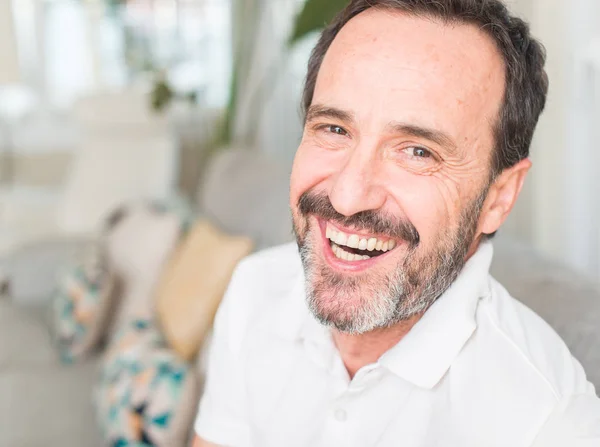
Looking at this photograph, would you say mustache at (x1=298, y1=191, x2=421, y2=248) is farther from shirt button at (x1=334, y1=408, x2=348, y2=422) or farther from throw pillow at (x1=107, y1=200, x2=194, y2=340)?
throw pillow at (x1=107, y1=200, x2=194, y2=340)

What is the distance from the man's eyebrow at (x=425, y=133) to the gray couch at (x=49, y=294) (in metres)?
0.36

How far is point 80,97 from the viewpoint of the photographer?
3779 millimetres

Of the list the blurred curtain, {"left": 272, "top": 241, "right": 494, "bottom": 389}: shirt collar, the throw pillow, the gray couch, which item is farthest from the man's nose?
the blurred curtain

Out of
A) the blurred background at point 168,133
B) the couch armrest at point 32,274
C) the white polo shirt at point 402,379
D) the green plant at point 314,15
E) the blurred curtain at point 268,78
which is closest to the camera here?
the white polo shirt at point 402,379

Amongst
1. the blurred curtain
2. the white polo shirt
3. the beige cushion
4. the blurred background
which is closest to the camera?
the white polo shirt

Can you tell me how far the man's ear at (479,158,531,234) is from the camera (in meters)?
1.00

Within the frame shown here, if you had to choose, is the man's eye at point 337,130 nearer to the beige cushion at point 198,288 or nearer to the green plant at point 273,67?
the beige cushion at point 198,288

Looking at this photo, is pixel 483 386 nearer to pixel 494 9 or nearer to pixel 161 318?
pixel 494 9

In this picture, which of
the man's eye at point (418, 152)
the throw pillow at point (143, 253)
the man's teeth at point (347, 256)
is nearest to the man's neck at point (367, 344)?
the man's teeth at point (347, 256)

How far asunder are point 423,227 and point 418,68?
19cm

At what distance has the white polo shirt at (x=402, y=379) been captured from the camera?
85 cm

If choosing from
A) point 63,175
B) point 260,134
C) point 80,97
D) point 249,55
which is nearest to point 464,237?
point 249,55

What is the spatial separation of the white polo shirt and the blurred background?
1.40 feet

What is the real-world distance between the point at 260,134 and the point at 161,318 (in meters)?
1.82
